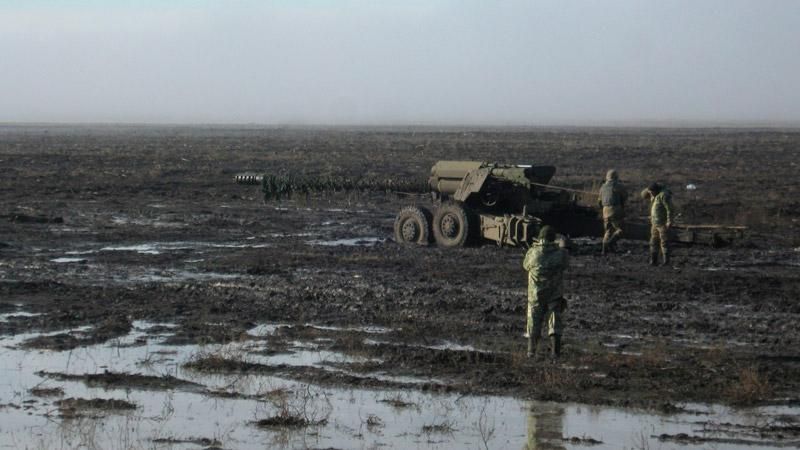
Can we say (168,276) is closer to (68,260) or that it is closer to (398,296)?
(68,260)

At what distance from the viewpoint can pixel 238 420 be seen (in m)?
9.97

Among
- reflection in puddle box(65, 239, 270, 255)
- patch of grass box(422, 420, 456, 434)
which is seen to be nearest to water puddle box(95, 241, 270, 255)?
reflection in puddle box(65, 239, 270, 255)

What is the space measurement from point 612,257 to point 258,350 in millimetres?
9090

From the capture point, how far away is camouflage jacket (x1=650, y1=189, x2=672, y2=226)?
1870 centimetres

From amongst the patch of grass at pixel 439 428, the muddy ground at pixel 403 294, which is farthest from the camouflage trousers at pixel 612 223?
the patch of grass at pixel 439 428

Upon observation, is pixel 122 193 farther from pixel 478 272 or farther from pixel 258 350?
pixel 258 350

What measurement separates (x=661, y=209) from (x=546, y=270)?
281 inches

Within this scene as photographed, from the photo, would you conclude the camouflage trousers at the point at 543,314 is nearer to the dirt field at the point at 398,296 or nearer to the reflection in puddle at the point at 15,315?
the dirt field at the point at 398,296

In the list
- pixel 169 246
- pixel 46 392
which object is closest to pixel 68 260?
pixel 169 246

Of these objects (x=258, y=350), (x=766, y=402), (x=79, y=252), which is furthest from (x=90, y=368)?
(x=79, y=252)

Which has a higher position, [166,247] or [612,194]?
[612,194]

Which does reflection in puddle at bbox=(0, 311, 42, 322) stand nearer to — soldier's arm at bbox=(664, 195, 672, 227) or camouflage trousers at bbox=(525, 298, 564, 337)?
camouflage trousers at bbox=(525, 298, 564, 337)

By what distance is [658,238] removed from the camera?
19328 millimetres

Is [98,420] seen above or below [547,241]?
below
